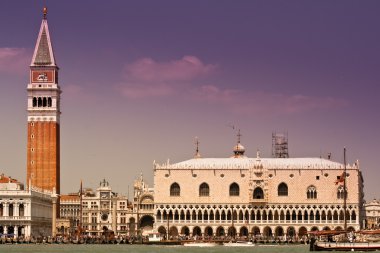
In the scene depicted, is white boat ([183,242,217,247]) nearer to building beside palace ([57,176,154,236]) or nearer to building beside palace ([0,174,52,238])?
building beside palace ([0,174,52,238])

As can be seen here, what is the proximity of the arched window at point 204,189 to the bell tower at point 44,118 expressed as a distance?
927 inches

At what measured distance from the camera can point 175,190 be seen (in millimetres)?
146125

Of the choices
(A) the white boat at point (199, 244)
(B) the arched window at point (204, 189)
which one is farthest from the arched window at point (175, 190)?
(A) the white boat at point (199, 244)

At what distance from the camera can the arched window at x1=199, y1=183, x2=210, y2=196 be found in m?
146

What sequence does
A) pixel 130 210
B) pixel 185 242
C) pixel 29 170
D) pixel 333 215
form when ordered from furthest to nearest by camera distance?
pixel 130 210 < pixel 29 170 < pixel 333 215 < pixel 185 242

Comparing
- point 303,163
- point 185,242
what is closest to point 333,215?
point 303,163

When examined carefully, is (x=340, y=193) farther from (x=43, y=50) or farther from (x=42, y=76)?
(x=43, y=50)

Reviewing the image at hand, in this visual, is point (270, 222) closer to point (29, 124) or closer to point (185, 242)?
point (185, 242)

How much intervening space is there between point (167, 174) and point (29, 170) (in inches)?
888

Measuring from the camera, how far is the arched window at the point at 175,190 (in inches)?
5738

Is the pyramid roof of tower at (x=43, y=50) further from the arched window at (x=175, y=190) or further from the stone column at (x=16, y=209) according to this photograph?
the arched window at (x=175, y=190)

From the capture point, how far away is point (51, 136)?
516 feet

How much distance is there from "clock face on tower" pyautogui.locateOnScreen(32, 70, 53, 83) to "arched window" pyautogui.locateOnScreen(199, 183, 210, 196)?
101 feet

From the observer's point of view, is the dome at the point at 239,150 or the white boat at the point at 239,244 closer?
the white boat at the point at 239,244
